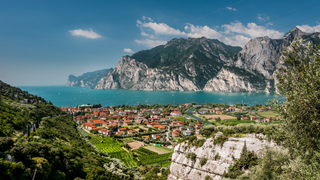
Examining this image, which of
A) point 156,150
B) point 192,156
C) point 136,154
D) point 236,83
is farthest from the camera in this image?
point 236,83

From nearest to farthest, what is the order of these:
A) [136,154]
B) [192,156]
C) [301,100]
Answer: [301,100] < [192,156] < [136,154]

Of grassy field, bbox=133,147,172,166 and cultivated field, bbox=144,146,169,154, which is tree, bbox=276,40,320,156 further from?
cultivated field, bbox=144,146,169,154

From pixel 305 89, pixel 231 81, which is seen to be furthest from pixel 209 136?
pixel 231 81

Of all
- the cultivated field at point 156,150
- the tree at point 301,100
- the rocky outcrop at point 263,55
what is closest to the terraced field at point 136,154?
the cultivated field at point 156,150

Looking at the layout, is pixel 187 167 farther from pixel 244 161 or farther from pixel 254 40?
pixel 254 40

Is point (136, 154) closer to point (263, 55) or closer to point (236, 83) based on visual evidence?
point (236, 83)

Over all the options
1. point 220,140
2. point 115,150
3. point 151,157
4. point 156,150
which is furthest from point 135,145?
point 220,140
